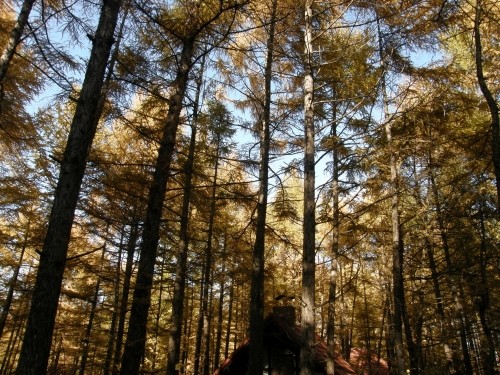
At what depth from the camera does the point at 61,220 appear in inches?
181

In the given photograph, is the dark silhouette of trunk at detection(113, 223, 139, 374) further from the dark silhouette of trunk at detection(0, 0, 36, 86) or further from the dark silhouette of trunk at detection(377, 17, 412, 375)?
the dark silhouette of trunk at detection(377, 17, 412, 375)

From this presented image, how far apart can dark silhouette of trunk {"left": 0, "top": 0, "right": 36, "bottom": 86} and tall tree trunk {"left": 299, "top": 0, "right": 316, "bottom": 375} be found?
6.90 m

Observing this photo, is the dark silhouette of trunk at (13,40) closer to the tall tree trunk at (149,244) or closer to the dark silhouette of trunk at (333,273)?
the tall tree trunk at (149,244)

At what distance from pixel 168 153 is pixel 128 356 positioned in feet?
11.5

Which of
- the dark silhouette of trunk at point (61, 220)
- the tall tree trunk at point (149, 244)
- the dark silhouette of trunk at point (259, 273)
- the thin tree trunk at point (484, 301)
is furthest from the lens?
the thin tree trunk at point (484, 301)

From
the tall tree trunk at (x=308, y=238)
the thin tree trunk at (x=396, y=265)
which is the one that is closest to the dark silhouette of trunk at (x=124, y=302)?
the tall tree trunk at (x=308, y=238)

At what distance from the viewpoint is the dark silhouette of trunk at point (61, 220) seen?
4.09 m

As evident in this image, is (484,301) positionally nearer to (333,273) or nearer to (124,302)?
(333,273)

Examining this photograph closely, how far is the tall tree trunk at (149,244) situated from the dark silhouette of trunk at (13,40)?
4.40 meters

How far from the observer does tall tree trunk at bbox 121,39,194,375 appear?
Answer: 5632 millimetres

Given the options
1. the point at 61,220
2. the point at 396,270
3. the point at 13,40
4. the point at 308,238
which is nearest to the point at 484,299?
the point at 396,270

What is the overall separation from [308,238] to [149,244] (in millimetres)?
3023

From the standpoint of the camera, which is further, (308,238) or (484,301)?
(484,301)

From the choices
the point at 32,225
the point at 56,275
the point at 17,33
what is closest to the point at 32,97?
the point at 17,33
